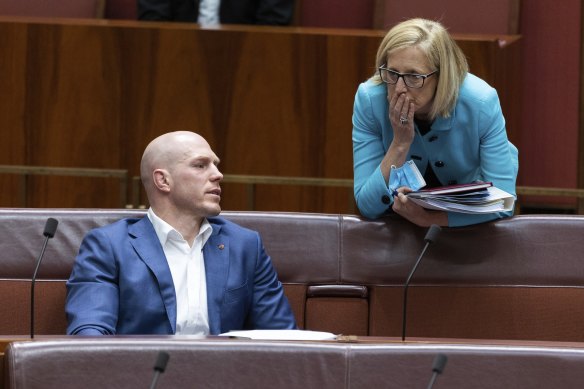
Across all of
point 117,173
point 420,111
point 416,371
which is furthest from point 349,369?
point 117,173

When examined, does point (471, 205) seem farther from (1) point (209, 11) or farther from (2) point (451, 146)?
(1) point (209, 11)

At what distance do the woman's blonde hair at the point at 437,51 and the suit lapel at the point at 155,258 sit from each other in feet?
1.73

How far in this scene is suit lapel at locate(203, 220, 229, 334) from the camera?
2.20 m

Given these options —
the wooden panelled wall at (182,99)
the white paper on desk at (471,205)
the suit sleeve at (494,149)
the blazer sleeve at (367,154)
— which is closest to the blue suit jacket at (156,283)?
the blazer sleeve at (367,154)

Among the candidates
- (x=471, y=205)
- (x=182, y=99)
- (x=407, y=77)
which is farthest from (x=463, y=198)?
(x=182, y=99)

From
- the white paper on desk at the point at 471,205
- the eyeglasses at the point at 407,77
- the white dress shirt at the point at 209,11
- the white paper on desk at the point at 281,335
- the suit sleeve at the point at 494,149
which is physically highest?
the white dress shirt at the point at 209,11

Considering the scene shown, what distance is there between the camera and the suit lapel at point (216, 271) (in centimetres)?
220

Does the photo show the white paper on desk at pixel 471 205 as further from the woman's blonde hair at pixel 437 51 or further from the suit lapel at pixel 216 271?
the suit lapel at pixel 216 271

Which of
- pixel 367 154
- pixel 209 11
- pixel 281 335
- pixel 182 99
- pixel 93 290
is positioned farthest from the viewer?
pixel 209 11

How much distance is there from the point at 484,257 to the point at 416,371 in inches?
35.3

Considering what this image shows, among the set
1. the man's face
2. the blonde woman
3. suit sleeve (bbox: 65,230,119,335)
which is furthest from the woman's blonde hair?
suit sleeve (bbox: 65,230,119,335)

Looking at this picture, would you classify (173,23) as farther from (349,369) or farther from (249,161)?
(349,369)

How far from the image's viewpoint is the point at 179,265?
2.23m

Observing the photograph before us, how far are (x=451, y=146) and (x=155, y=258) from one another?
595 millimetres
